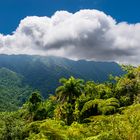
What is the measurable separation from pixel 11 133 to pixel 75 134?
1368 inches

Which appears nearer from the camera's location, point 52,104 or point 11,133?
point 11,133

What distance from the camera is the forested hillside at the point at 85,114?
1410 centimetres

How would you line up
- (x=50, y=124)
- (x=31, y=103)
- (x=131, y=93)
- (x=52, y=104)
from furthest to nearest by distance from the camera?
(x=52, y=104) < (x=31, y=103) < (x=131, y=93) < (x=50, y=124)

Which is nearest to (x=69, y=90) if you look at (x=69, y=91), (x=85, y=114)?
(x=69, y=91)

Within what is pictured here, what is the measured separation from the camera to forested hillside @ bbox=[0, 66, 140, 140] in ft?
46.3

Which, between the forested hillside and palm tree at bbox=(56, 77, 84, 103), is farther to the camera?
palm tree at bbox=(56, 77, 84, 103)

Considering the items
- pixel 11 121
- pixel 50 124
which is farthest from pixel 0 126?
pixel 50 124

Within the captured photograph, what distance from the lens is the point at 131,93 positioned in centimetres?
4450

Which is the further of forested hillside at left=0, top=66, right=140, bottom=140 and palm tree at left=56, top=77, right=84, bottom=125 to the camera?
palm tree at left=56, top=77, right=84, bottom=125

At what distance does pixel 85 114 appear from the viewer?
133ft

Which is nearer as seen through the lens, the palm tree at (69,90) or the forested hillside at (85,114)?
the forested hillside at (85,114)

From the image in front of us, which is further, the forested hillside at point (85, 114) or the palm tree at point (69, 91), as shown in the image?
the palm tree at point (69, 91)

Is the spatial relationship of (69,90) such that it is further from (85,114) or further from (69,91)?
(85,114)

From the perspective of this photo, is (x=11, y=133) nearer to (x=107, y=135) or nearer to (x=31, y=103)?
(x=31, y=103)
